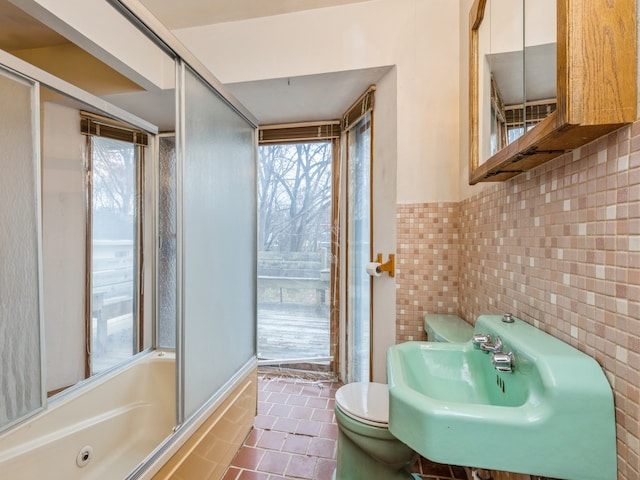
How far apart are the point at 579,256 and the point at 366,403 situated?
1004 mm

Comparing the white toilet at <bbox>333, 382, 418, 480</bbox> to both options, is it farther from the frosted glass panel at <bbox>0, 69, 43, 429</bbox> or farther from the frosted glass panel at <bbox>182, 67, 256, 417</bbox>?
the frosted glass panel at <bbox>0, 69, 43, 429</bbox>

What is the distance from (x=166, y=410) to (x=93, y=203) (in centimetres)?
142

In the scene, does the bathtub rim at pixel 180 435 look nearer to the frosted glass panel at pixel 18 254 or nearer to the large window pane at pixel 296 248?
the frosted glass panel at pixel 18 254

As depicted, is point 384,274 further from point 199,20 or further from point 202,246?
point 199,20

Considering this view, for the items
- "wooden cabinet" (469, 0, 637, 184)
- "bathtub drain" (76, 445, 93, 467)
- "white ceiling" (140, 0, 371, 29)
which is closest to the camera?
"wooden cabinet" (469, 0, 637, 184)

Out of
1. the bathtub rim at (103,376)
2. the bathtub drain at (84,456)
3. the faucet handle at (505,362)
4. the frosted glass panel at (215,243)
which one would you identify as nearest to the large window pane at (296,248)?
the frosted glass panel at (215,243)

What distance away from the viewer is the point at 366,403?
130cm

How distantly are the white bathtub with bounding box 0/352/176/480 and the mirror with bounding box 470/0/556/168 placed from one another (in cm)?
185

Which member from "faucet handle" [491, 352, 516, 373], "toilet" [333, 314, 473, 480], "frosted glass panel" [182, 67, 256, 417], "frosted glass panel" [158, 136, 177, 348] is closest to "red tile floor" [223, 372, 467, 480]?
"toilet" [333, 314, 473, 480]

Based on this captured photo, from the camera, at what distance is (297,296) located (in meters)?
2.51

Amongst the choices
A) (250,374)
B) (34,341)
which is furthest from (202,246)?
(34,341)

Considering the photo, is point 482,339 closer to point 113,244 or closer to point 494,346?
point 494,346

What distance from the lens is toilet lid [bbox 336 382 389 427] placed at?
3.92 ft

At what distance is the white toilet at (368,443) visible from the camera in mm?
1167
